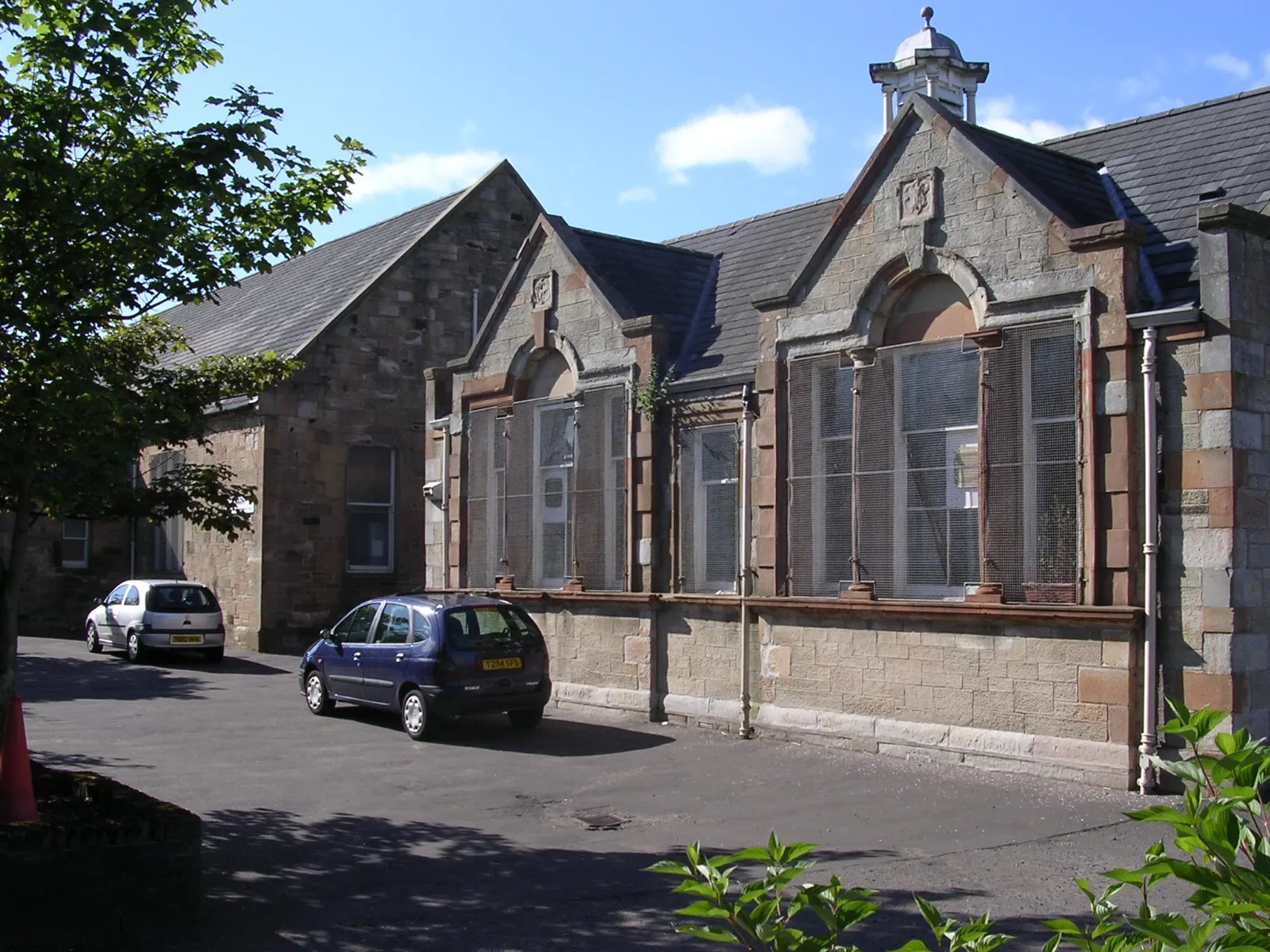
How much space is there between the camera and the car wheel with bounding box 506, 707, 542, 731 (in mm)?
15984

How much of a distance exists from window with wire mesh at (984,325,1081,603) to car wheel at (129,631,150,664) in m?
17.5

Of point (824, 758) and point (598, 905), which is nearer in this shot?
A: point (598, 905)

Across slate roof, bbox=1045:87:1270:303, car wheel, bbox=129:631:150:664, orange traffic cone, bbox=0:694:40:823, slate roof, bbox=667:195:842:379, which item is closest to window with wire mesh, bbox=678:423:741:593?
slate roof, bbox=667:195:842:379

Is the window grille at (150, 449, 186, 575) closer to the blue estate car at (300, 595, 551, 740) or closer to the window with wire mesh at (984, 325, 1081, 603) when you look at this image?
the blue estate car at (300, 595, 551, 740)

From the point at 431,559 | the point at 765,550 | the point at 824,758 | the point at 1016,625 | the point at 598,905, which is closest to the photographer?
the point at 598,905

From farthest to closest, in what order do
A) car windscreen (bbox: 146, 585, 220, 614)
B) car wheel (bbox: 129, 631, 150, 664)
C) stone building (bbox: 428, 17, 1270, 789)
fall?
1. car windscreen (bbox: 146, 585, 220, 614)
2. car wheel (bbox: 129, 631, 150, 664)
3. stone building (bbox: 428, 17, 1270, 789)

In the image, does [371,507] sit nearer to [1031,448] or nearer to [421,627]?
[421,627]

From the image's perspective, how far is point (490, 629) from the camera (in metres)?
15.4

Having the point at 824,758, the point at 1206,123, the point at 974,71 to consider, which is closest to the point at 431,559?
the point at 824,758

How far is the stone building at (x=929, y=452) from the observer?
38.5ft

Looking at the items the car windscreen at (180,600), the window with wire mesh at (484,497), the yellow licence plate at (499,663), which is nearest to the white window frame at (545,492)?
the window with wire mesh at (484,497)

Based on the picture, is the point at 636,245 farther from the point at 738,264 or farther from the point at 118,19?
the point at 118,19

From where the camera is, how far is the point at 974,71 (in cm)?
3059

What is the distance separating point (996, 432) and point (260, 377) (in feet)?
22.9
